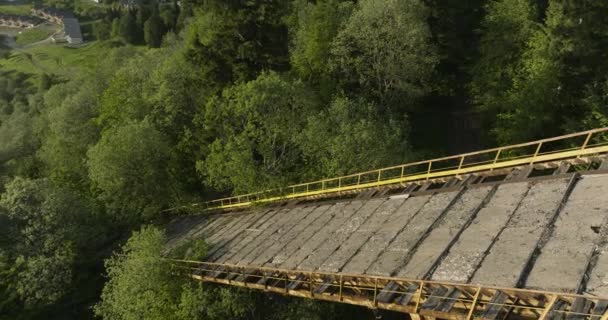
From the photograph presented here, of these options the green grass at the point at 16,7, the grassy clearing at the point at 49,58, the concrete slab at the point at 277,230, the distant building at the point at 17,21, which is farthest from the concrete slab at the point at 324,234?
the green grass at the point at 16,7

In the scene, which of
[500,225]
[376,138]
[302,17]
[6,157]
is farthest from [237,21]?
[6,157]

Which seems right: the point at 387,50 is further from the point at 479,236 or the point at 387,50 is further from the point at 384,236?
the point at 479,236

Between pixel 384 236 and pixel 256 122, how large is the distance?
49.6 ft

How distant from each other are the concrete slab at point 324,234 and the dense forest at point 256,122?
4790mm

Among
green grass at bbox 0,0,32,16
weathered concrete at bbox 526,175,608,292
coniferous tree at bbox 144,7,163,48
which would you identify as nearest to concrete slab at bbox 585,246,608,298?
weathered concrete at bbox 526,175,608,292

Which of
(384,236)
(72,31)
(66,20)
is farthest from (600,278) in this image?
(66,20)

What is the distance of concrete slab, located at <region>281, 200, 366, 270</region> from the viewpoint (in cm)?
1631

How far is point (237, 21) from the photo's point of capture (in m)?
30.0

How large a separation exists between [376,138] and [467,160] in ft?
39.1

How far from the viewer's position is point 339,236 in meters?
16.6

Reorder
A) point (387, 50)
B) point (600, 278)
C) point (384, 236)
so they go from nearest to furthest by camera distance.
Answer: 1. point (600, 278)
2. point (384, 236)
3. point (387, 50)

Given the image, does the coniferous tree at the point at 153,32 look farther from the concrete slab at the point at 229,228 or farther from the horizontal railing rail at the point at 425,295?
the horizontal railing rail at the point at 425,295

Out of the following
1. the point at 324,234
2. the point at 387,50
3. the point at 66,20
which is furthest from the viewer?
the point at 66,20

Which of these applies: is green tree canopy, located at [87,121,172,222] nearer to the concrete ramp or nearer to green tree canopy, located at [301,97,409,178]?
the concrete ramp
